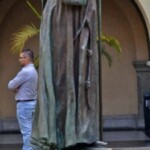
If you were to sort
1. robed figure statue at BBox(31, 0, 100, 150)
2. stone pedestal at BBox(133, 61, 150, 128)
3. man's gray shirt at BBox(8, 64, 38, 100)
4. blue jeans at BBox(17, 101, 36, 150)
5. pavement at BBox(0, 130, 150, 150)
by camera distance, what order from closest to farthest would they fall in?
robed figure statue at BBox(31, 0, 100, 150) < man's gray shirt at BBox(8, 64, 38, 100) < blue jeans at BBox(17, 101, 36, 150) < pavement at BBox(0, 130, 150, 150) < stone pedestal at BBox(133, 61, 150, 128)

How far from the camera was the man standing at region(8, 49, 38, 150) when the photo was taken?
10.0m

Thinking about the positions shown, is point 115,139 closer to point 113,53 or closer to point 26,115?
point 113,53

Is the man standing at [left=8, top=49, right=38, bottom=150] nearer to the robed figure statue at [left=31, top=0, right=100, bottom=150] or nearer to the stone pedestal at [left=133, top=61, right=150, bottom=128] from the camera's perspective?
the robed figure statue at [left=31, top=0, right=100, bottom=150]

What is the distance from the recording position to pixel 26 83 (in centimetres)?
1009

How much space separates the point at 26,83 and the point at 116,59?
6.37 m

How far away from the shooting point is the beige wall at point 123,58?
16016mm

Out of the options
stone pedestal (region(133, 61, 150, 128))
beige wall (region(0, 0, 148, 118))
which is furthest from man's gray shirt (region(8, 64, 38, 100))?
stone pedestal (region(133, 61, 150, 128))

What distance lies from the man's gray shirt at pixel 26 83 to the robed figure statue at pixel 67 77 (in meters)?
4.49

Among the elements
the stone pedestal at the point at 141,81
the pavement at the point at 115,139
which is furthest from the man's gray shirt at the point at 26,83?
the stone pedestal at the point at 141,81

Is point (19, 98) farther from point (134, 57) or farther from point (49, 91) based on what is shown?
point (134, 57)

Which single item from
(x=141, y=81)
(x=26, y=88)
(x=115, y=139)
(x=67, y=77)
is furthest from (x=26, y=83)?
(x=141, y=81)

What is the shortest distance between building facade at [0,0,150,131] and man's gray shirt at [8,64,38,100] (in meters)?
5.74

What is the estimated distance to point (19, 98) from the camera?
10266 millimetres

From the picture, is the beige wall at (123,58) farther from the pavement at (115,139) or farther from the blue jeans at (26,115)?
the blue jeans at (26,115)
